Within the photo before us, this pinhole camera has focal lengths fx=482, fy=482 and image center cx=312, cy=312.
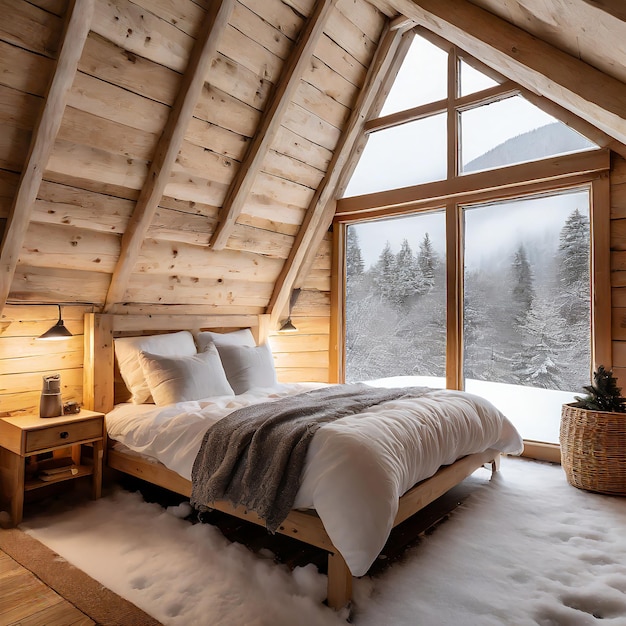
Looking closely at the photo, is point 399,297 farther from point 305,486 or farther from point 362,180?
point 305,486

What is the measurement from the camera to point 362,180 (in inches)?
181

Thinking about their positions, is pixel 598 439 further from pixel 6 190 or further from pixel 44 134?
pixel 6 190

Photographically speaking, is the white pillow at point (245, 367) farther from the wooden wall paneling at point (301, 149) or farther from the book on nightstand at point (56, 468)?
the wooden wall paneling at point (301, 149)

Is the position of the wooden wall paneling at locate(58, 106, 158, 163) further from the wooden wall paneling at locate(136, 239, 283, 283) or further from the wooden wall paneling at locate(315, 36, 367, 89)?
the wooden wall paneling at locate(315, 36, 367, 89)

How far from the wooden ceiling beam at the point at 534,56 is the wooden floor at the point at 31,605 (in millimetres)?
2832

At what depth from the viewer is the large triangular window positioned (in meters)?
3.65

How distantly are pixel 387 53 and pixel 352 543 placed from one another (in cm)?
371

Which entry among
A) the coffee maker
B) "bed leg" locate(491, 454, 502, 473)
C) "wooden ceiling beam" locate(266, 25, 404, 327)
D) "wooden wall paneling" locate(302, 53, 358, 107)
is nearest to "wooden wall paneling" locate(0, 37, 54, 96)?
the coffee maker

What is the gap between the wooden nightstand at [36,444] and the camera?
253 cm

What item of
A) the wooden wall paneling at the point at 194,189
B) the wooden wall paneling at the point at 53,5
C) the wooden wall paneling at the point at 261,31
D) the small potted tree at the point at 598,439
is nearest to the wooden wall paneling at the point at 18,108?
the wooden wall paneling at the point at 53,5

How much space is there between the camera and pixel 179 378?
123 inches

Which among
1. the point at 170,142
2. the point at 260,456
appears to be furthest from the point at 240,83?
the point at 260,456

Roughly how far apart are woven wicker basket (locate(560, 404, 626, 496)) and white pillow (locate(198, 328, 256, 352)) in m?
2.43

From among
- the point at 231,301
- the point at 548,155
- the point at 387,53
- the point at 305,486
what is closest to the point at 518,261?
the point at 548,155
